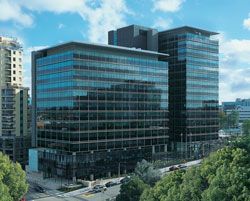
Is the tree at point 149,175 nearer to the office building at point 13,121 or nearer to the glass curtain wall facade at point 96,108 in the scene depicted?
the glass curtain wall facade at point 96,108

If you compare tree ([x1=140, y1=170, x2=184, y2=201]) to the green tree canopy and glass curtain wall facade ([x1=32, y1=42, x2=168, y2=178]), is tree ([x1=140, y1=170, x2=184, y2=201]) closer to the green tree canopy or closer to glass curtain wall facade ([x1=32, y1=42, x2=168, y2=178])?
the green tree canopy

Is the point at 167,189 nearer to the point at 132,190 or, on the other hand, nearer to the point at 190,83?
the point at 132,190

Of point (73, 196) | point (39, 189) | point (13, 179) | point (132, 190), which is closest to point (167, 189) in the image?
point (132, 190)

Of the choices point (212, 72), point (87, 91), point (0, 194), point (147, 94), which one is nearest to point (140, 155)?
point (147, 94)

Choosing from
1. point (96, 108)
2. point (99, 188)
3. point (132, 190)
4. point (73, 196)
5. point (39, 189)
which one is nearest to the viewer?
point (132, 190)

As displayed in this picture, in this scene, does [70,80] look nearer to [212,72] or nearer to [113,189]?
[113,189]

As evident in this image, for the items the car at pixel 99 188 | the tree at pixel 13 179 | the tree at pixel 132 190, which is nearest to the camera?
the tree at pixel 132 190

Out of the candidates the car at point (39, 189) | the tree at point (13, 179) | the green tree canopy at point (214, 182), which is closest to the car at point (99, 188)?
the car at point (39, 189)
